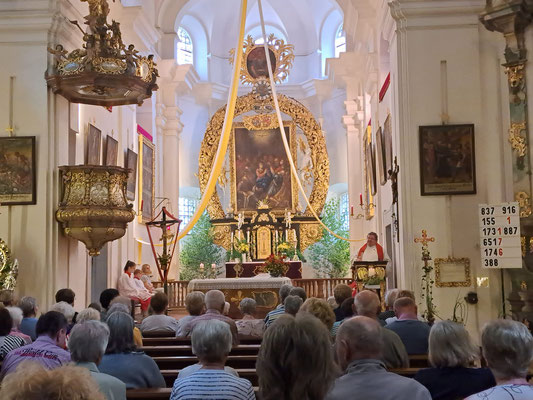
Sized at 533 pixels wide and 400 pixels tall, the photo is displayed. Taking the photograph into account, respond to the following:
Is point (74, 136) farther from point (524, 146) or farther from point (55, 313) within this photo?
point (55, 313)

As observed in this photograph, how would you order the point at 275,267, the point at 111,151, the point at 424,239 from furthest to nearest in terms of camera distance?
the point at 111,151 < the point at 275,267 < the point at 424,239

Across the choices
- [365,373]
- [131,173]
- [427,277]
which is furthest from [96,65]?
[365,373]

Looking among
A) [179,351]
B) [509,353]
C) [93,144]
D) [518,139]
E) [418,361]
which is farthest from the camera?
[93,144]

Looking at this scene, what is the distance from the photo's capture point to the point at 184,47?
2431 centimetres

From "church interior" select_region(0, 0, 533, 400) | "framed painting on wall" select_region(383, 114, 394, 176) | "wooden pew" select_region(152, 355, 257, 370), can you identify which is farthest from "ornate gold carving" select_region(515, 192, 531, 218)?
"wooden pew" select_region(152, 355, 257, 370)

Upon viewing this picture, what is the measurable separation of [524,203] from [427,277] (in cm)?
173

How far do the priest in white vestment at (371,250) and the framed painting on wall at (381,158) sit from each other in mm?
1643

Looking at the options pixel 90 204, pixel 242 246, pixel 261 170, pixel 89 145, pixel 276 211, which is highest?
pixel 261 170

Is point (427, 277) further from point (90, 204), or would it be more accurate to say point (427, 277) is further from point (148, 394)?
point (148, 394)

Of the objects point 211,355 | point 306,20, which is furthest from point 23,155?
point 306,20

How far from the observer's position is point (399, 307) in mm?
5859

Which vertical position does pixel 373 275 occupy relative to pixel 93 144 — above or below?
below

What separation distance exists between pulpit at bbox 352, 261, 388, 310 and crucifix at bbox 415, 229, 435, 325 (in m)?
1.49

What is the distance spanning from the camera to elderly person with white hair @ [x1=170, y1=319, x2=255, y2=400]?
134 inches
